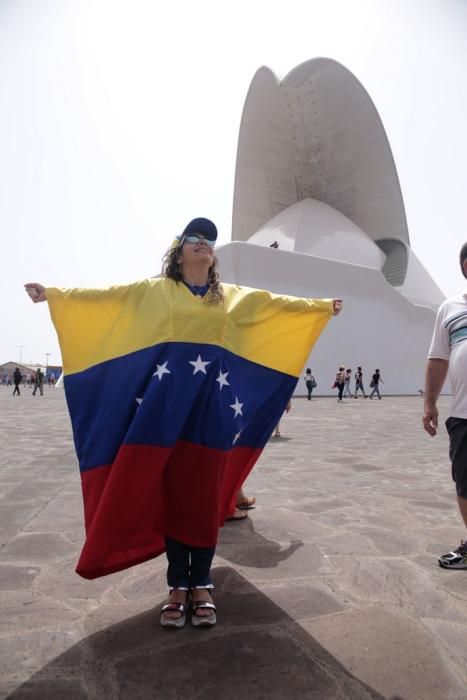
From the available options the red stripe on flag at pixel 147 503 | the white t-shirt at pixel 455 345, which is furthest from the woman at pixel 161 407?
the white t-shirt at pixel 455 345

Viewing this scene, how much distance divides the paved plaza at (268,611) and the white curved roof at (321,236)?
2737 cm

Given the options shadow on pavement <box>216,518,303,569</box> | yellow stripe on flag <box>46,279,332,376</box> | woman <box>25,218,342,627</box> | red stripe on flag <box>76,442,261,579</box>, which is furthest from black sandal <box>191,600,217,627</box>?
yellow stripe on flag <box>46,279,332,376</box>

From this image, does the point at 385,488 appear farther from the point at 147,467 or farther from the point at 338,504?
the point at 147,467

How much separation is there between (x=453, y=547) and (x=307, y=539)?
0.79 meters

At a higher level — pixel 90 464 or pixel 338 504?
pixel 90 464

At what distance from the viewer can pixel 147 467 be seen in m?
1.81

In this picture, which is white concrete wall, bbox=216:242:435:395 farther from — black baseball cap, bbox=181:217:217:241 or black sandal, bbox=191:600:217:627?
black sandal, bbox=191:600:217:627

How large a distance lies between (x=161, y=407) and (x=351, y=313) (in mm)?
23161

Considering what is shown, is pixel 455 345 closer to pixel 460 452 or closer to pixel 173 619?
pixel 460 452

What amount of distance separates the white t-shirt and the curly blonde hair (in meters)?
1.10

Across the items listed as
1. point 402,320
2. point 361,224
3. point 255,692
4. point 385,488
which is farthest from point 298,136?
point 255,692

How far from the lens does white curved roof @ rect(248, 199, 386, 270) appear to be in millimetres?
30281

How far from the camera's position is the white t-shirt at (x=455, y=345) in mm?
2271

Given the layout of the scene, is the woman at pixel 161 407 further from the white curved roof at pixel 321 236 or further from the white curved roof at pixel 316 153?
the white curved roof at pixel 316 153
